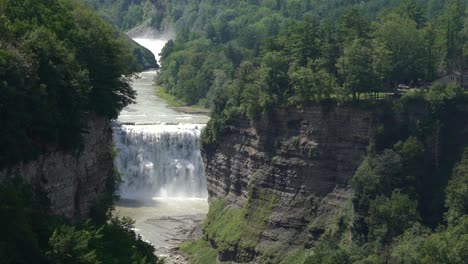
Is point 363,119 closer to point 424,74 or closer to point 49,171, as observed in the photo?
point 424,74

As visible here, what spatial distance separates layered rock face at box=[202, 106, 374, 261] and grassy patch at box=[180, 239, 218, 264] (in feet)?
3.23

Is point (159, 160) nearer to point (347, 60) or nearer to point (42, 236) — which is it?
point (347, 60)

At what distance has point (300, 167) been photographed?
270ft

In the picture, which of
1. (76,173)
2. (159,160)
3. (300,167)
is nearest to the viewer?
(76,173)

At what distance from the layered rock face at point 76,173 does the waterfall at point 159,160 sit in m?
57.7

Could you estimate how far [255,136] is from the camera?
283 feet

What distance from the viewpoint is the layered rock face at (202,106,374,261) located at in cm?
7994

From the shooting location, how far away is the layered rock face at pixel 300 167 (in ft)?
262

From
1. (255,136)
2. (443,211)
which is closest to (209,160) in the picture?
(255,136)

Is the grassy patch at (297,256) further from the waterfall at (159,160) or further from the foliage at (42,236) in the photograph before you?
the foliage at (42,236)

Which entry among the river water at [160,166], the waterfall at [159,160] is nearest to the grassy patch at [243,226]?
the river water at [160,166]

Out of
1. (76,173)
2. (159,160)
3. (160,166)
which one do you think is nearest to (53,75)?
(76,173)

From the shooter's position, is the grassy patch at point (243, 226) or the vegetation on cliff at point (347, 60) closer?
the vegetation on cliff at point (347, 60)

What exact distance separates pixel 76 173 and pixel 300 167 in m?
→ 42.6
